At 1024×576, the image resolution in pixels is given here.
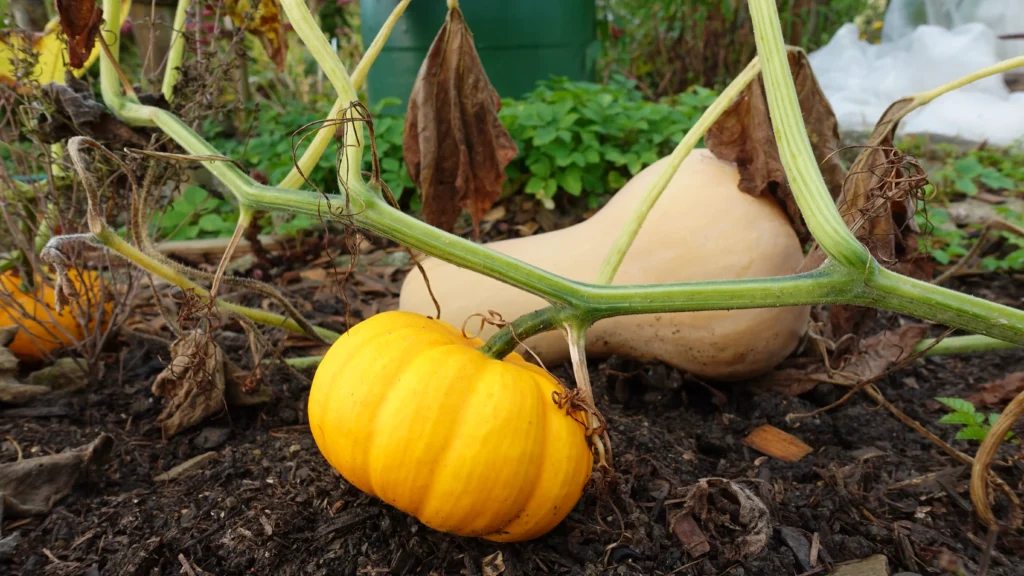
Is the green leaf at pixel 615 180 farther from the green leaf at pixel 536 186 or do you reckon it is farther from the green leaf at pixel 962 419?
the green leaf at pixel 962 419

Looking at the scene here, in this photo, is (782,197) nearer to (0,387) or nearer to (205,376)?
(205,376)

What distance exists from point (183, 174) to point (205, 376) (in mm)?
488

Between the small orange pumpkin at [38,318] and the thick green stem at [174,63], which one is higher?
the thick green stem at [174,63]

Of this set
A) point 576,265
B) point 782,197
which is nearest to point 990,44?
point 782,197

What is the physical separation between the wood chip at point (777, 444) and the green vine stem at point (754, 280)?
0.56m

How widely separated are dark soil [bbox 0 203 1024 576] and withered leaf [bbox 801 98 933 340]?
223 millimetres

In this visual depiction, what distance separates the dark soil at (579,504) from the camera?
1.11 metres

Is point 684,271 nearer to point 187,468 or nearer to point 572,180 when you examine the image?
point 572,180

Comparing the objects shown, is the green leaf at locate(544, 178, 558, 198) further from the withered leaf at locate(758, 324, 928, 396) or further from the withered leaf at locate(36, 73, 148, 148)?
the withered leaf at locate(36, 73, 148, 148)

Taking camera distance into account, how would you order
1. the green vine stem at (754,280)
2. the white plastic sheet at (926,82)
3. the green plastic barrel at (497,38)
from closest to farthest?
the green vine stem at (754,280)
the green plastic barrel at (497,38)
the white plastic sheet at (926,82)

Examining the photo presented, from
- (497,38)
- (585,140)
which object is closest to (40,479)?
(585,140)

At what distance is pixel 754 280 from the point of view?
1020 mm

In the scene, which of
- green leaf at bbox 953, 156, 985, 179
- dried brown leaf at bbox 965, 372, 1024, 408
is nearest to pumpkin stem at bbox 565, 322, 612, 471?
dried brown leaf at bbox 965, 372, 1024, 408

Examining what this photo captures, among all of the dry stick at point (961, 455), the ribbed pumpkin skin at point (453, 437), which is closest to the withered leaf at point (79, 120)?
the ribbed pumpkin skin at point (453, 437)
